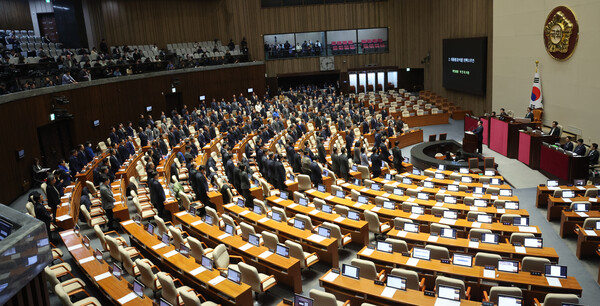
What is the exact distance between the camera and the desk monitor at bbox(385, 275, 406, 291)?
6.88 metres

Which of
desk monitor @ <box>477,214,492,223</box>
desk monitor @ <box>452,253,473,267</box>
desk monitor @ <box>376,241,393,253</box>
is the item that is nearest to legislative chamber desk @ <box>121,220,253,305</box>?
desk monitor @ <box>376,241,393,253</box>

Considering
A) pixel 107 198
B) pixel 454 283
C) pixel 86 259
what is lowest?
pixel 454 283

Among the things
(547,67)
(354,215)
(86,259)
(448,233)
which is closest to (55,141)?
(86,259)

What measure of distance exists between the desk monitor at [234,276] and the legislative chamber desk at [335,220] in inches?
135

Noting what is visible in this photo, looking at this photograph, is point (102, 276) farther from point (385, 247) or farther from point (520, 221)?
point (520, 221)

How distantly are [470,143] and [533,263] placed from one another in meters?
11.1

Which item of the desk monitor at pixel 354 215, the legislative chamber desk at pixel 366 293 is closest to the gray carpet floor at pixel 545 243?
the desk monitor at pixel 354 215

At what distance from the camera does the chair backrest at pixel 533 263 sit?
7262mm

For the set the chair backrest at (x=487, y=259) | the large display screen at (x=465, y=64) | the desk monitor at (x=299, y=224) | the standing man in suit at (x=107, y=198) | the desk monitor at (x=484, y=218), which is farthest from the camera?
the large display screen at (x=465, y=64)

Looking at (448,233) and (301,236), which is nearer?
(448,233)

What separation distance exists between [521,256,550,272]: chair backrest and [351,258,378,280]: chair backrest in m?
2.49

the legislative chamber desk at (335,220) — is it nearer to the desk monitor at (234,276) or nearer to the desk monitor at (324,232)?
the desk monitor at (324,232)

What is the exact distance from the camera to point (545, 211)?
12.0 meters

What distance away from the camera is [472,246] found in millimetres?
8430
